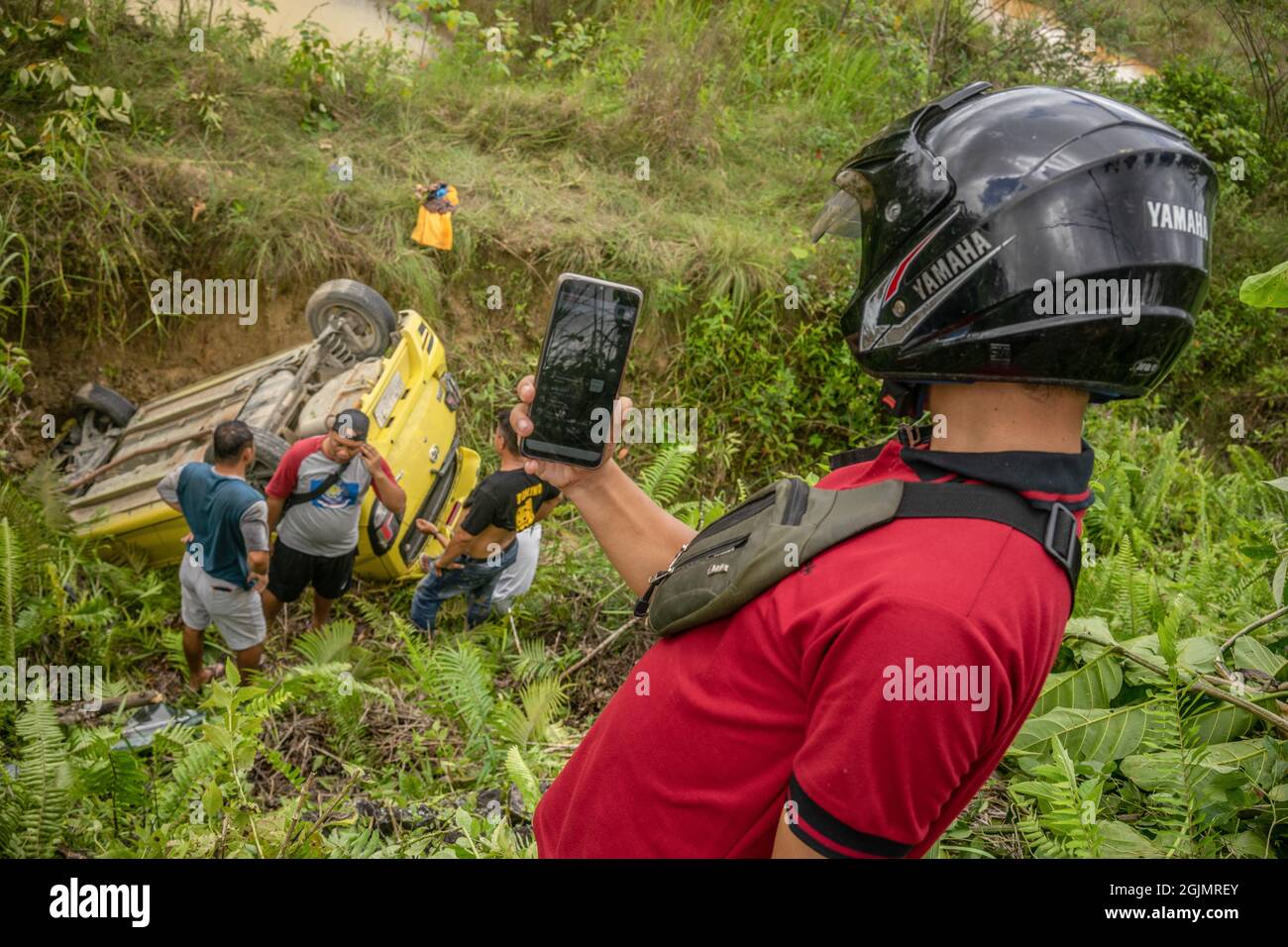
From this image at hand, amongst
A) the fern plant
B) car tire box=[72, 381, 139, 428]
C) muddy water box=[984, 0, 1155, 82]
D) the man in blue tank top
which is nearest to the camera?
the fern plant

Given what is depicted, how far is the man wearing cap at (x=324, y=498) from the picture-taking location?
590 centimetres

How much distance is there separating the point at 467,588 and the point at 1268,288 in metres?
4.66

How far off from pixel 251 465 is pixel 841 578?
5.70m

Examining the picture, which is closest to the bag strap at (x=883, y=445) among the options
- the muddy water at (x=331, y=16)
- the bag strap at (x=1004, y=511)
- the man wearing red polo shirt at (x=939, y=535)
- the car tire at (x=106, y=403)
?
the man wearing red polo shirt at (x=939, y=535)

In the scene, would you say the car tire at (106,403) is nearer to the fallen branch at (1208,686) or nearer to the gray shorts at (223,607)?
the gray shorts at (223,607)

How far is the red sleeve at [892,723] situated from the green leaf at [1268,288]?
195 cm

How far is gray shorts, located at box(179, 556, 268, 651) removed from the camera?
564 centimetres

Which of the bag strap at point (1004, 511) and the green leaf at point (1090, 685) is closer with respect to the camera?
the bag strap at point (1004, 511)

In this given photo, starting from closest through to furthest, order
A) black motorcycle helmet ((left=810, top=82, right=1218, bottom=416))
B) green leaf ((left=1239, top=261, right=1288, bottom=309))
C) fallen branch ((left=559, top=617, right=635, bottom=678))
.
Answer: black motorcycle helmet ((left=810, top=82, right=1218, bottom=416)), green leaf ((left=1239, top=261, right=1288, bottom=309)), fallen branch ((left=559, top=617, right=635, bottom=678))

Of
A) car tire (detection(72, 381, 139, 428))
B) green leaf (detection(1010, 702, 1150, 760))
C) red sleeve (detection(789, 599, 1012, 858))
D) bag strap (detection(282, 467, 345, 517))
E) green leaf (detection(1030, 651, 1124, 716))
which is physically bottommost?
green leaf (detection(1010, 702, 1150, 760))

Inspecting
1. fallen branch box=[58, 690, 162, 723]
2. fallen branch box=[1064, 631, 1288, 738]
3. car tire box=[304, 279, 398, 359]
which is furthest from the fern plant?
car tire box=[304, 279, 398, 359]

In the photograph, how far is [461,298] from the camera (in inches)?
354

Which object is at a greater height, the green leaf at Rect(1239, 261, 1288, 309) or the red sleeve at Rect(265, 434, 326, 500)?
the green leaf at Rect(1239, 261, 1288, 309)

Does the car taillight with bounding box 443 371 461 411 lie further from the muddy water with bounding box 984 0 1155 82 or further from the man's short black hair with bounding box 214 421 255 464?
the muddy water with bounding box 984 0 1155 82
